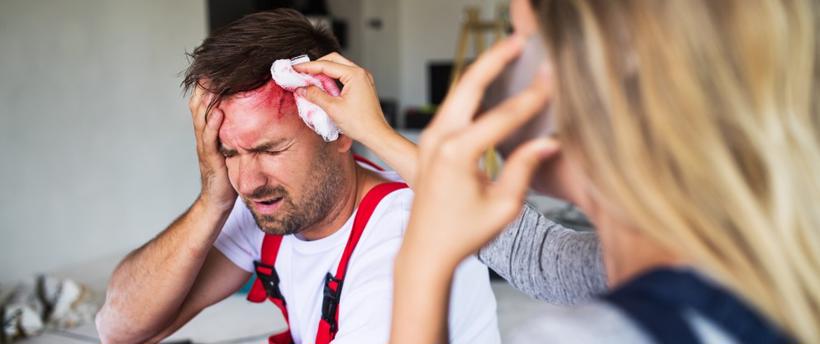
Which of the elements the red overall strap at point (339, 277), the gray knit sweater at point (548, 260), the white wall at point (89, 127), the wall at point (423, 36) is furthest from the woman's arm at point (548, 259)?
the wall at point (423, 36)

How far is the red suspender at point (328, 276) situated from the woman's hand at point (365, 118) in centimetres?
25

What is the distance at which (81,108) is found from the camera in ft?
12.1

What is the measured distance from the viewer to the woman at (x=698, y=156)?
1.91 feet

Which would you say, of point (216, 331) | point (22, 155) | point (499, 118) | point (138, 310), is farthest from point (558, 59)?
point (22, 155)

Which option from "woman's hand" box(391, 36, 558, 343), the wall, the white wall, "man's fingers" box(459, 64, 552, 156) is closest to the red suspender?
"woman's hand" box(391, 36, 558, 343)

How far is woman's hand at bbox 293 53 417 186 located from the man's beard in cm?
28

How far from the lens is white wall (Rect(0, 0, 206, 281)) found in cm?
344

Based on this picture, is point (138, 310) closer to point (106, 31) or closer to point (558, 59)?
point (558, 59)

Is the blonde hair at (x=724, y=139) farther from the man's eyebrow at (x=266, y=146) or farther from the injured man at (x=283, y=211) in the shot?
the man's eyebrow at (x=266, y=146)

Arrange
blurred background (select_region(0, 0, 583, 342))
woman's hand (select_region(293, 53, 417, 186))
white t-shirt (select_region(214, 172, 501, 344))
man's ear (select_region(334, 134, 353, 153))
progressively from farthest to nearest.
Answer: blurred background (select_region(0, 0, 583, 342))
man's ear (select_region(334, 134, 353, 153))
white t-shirt (select_region(214, 172, 501, 344))
woman's hand (select_region(293, 53, 417, 186))

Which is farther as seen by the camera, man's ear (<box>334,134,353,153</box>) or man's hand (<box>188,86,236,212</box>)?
man's ear (<box>334,134,353,153</box>)

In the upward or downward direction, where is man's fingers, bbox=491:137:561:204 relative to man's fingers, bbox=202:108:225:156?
upward

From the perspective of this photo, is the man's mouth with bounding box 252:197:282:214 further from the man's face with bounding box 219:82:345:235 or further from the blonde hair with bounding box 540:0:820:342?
the blonde hair with bounding box 540:0:820:342

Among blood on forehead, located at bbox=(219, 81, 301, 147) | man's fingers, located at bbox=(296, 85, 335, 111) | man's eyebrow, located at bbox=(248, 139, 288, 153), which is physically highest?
man's fingers, located at bbox=(296, 85, 335, 111)
